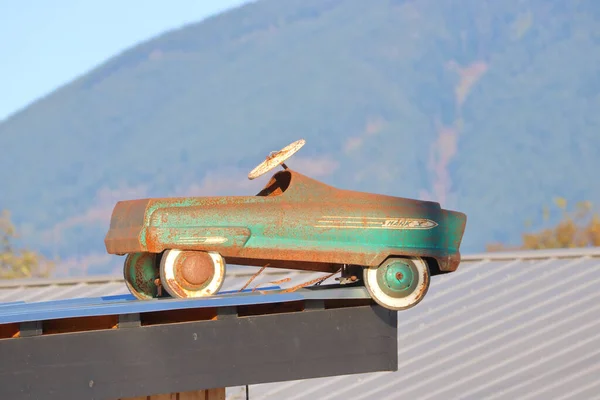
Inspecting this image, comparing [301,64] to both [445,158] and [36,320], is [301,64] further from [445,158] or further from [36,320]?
[36,320]

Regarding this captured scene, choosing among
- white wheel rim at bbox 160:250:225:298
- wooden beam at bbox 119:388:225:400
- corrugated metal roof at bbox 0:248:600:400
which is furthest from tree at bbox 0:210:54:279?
white wheel rim at bbox 160:250:225:298

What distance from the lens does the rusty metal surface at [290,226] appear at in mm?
5984

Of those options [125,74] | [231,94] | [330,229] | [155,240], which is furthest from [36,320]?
[125,74]

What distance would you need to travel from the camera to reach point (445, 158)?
81500 millimetres

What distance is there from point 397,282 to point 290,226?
0.64 metres

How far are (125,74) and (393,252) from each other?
93.8 m

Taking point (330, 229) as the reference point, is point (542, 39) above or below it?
above

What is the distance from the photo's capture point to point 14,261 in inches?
1644

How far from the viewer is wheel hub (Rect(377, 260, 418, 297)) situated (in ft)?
20.3

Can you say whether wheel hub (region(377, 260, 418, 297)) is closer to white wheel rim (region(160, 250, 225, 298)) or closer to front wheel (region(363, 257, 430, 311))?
front wheel (region(363, 257, 430, 311))

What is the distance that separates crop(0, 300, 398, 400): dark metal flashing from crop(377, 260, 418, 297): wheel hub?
0.12 metres

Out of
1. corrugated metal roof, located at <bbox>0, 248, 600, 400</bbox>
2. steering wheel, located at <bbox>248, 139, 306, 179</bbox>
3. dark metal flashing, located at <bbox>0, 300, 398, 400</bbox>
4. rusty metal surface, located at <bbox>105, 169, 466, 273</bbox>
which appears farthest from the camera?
corrugated metal roof, located at <bbox>0, 248, 600, 400</bbox>

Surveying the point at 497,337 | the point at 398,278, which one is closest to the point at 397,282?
the point at 398,278

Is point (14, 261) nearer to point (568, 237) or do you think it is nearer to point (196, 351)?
point (568, 237)
